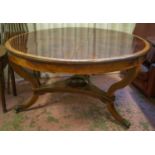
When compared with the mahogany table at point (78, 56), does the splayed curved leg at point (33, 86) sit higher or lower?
lower

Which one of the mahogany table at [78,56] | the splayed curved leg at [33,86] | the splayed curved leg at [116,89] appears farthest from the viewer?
the splayed curved leg at [33,86]

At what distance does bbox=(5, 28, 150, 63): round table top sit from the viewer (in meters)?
1.58

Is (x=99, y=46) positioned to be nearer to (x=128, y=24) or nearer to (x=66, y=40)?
(x=66, y=40)

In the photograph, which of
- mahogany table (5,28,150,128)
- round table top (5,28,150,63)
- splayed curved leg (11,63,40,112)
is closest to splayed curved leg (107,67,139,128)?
mahogany table (5,28,150,128)

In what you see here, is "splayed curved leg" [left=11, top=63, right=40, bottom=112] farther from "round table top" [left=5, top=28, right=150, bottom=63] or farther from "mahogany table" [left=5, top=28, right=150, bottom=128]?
"round table top" [left=5, top=28, right=150, bottom=63]

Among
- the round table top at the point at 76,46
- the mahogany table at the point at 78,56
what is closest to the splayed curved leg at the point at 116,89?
the mahogany table at the point at 78,56

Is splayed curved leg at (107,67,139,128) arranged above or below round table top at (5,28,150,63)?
below

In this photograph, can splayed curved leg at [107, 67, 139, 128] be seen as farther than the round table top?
Yes

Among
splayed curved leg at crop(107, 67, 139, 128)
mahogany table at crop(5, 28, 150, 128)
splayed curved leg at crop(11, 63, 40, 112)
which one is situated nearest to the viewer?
mahogany table at crop(5, 28, 150, 128)

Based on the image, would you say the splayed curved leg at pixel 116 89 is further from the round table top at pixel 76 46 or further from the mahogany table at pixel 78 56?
the round table top at pixel 76 46

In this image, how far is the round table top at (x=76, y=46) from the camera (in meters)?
1.58

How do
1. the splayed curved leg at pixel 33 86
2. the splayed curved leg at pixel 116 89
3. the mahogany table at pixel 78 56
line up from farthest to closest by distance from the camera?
the splayed curved leg at pixel 33 86, the splayed curved leg at pixel 116 89, the mahogany table at pixel 78 56

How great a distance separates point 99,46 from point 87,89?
481 mm

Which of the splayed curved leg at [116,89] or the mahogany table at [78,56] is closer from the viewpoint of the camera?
the mahogany table at [78,56]
